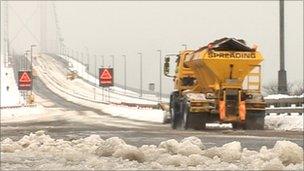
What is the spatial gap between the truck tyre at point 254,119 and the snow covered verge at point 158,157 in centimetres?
1261

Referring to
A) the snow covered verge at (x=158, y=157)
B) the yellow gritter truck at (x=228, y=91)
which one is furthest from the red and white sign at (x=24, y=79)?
the snow covered verge at (x=158, y=157)

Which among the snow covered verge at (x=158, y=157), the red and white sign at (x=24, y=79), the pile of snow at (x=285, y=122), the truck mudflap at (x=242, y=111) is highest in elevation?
the red and white sign at (x=24, y=79)

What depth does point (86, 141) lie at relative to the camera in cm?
1338

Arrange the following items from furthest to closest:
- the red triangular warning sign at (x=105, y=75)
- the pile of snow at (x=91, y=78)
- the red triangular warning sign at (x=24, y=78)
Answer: the pile of snow at (x=91, y=78)
the red triangular warning sign at (x=105, y=75)
the red triangular warning sign at (x=24, y=78)

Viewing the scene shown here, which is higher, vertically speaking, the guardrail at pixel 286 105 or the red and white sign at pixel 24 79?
the red and white sign at pixel 24 79

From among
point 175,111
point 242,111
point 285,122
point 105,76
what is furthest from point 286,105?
point 105,76

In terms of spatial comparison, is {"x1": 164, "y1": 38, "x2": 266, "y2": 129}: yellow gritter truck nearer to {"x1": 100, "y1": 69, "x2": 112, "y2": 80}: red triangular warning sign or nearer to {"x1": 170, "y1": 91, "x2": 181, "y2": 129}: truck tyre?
{"x1": 170, "y1": 91, "x2": 181, "y2": 129}: truck tyre

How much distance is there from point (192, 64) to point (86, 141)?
45.5 feet

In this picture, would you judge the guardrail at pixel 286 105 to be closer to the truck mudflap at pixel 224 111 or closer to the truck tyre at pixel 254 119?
the truck tyre at pixel 254 119

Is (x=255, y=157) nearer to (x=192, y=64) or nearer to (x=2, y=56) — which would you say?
(x=192, y=64)

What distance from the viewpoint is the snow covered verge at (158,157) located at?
9781mm


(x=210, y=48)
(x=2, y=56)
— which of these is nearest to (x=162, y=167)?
(x=210, y=48)

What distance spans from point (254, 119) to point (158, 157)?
46.3 ft

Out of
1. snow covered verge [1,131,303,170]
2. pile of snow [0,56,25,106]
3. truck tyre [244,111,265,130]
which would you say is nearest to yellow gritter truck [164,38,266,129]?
truck tyre [244,111,265,130]
